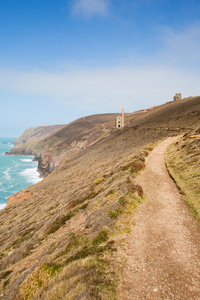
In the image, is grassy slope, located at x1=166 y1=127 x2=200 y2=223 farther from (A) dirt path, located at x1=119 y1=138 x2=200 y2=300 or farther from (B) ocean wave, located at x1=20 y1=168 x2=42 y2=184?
(B) ocean wave, located at x1=20 y1=168 x2=42 y2=184

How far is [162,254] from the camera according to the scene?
827 centimetres

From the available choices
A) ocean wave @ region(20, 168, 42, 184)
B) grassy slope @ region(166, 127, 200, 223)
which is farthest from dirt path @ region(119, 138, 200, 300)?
ocean wave @ region(20, 168, 42, 184)

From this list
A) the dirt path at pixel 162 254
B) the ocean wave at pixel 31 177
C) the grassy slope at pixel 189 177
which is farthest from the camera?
the ocean wave at pixel 31 177

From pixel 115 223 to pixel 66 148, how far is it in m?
127

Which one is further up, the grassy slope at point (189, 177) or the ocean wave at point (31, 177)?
the grassy slope at point (189, 177)

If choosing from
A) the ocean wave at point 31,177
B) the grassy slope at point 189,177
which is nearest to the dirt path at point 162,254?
the grassy slope at point 189,177

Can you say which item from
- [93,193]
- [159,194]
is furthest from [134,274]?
[93,193]

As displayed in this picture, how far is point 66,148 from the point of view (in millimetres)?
134500

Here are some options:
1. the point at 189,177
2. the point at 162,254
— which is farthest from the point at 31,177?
the point at 162,254

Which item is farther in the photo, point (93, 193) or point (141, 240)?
point (93, 193)

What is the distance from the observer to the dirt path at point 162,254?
6.32 metres

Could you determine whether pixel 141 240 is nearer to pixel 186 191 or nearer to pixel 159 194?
pixel 159 194

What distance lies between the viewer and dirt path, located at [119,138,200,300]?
632 cm

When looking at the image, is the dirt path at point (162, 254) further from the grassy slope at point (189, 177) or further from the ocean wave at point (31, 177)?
the ocean wave at point (31, 177)
